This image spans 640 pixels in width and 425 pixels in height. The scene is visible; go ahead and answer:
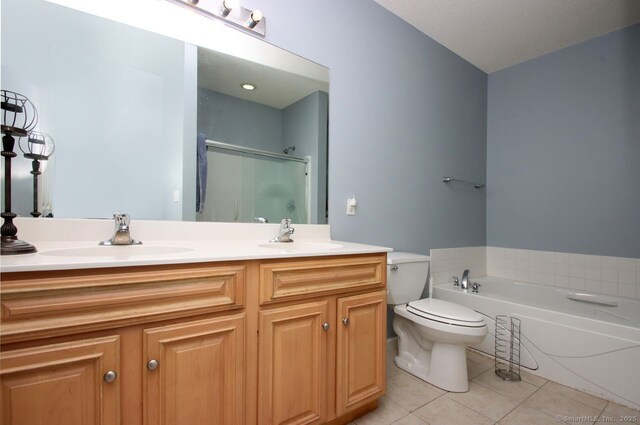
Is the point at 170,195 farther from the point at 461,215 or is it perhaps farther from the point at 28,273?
the point at 461,215

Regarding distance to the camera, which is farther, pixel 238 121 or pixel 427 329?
pixel 427 329

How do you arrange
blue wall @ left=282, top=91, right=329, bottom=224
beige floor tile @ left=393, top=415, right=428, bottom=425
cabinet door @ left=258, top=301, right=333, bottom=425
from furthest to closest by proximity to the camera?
blue wall @ left=282, top=91, right=329, bottom=224 < beige floor tile @ left=393, top=415, right=428, bottom=425 < cabinet door @ left=258, top=301, right=333, bottom=425

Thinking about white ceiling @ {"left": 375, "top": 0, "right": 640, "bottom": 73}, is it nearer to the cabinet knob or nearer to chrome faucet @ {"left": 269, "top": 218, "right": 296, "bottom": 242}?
chrome faucet @ {"left": 269, "top": 218, "right": 296, "bottom": 242}

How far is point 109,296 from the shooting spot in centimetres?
78

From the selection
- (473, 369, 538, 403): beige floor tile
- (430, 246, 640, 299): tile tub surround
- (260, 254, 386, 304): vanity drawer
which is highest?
(260, 254, 386, 304): vanity drawer

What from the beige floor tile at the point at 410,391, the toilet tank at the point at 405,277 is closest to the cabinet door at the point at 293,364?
the beige floor tile at the point at 410,391

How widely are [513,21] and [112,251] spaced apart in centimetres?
291

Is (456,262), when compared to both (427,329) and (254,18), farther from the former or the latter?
(254,18)

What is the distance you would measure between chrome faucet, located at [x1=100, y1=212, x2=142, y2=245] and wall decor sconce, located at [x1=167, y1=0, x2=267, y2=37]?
3.25 feet

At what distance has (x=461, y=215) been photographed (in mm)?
Answer: 2781

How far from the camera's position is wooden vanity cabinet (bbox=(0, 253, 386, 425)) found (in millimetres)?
708

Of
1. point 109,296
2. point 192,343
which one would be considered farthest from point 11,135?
point 192,343

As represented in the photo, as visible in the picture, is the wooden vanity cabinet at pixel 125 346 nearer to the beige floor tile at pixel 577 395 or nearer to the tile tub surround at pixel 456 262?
the beige floor tile at pixel 577 395

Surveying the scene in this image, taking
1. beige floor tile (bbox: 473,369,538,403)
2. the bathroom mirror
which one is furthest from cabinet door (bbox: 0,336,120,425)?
beige floor tile (bbox: 473,369,538,403)
